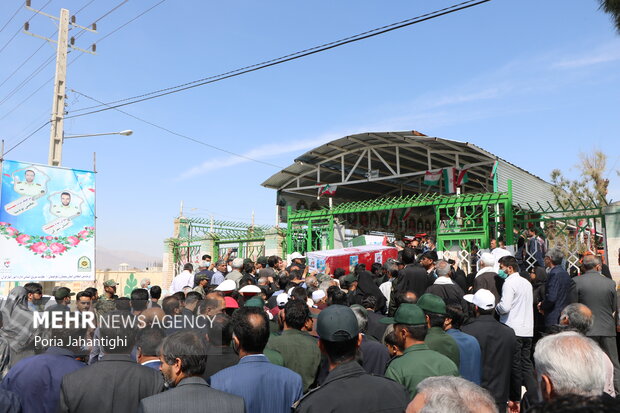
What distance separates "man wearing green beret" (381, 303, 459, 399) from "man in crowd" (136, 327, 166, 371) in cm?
162

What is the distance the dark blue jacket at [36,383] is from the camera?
130 inches

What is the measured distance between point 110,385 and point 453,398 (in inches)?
87.6

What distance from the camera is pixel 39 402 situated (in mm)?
3291

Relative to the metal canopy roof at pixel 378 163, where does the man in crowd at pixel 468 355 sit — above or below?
below

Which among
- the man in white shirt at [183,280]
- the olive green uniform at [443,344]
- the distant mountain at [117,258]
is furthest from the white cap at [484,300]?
the distant mountain at [117,258]

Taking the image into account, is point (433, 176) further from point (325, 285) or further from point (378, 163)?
point (325, 285)

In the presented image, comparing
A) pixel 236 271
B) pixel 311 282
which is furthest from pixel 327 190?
pixel 311 282

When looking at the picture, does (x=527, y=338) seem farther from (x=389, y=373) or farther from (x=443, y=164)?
(x=443, y=164)

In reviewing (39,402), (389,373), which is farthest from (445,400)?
(39,402)

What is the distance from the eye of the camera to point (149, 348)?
11.1 feet

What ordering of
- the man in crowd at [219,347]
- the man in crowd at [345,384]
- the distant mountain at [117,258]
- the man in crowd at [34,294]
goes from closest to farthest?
the man in crowd at [345,384] < the man in crowd at [219,347] < the man in crowd at [34,294] < the distant mountain at [117,258]

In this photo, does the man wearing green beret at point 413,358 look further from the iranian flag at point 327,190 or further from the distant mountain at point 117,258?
the distant mountain at point 117,258

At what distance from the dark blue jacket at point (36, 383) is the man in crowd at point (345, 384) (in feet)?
6.36

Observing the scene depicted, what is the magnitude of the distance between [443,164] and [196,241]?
10756 millimetres
